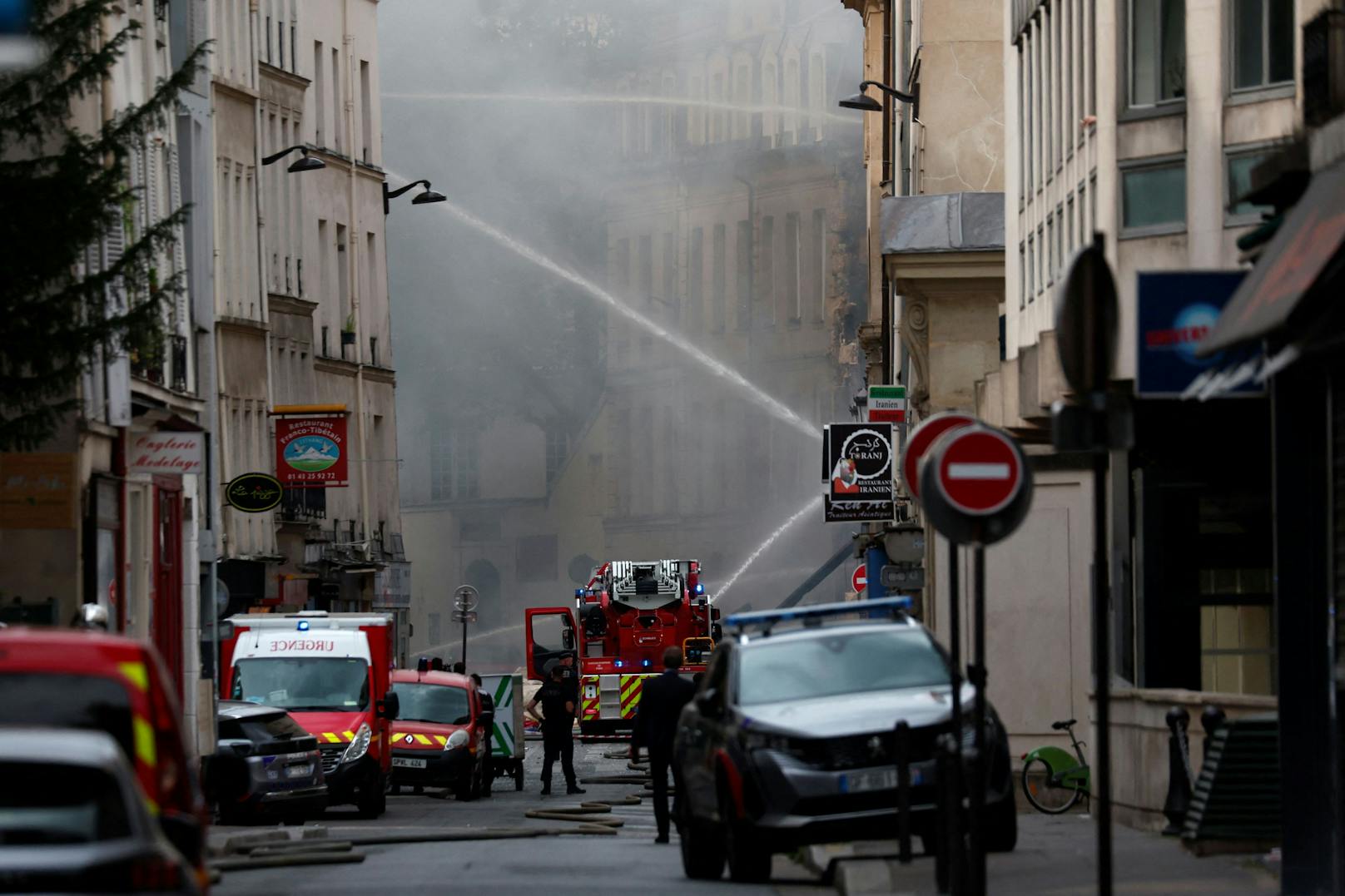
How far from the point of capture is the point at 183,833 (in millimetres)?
8375

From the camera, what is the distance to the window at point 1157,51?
846 inches

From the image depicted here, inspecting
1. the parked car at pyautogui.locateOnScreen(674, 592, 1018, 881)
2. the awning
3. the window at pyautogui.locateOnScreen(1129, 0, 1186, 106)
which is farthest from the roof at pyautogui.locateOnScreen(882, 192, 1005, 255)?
the awning

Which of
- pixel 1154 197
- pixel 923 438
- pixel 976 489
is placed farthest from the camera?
pixel 1154 197

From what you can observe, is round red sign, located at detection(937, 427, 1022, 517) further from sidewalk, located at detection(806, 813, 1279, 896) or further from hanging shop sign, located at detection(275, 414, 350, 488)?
hanging shop sign, located at detection(275, 414, 350, 488)

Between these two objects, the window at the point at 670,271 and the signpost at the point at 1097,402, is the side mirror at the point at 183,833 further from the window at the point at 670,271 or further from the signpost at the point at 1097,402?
the window at the point at 670,271

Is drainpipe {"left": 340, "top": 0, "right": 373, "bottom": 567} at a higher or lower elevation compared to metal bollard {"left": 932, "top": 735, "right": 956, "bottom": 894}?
higher

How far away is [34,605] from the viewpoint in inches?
1033

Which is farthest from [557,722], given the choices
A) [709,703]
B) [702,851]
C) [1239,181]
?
[709,703]

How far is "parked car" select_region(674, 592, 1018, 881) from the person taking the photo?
16.0 m

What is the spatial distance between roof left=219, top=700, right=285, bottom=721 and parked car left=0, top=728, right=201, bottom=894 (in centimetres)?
2095

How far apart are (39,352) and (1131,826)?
8756mm

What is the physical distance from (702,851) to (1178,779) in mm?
3407

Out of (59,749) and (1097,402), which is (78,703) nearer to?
(59,749)

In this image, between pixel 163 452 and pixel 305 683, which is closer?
pixel 163 452
